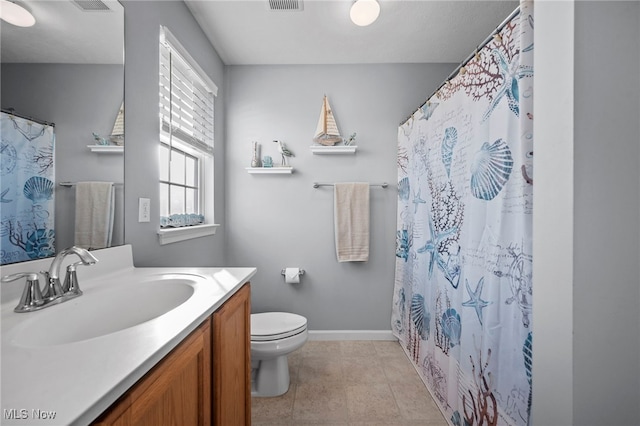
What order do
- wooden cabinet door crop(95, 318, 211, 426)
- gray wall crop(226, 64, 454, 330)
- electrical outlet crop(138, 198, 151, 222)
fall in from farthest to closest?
gray wall crop(226, 64, 454, 330) → electrical outlet crop(138, 198, 151, 222) → wooden cabinet door crop(95, 318, 211, 426)

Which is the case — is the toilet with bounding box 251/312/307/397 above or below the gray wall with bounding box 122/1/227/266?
below

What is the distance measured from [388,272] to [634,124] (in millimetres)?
1839

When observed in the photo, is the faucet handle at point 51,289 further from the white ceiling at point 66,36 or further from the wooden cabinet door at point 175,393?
the white ceiling at point 66,36

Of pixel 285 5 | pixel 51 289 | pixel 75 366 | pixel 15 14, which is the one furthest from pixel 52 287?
pixel 285 5

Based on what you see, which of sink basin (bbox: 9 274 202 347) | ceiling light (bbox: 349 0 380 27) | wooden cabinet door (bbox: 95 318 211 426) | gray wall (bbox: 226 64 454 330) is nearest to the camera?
wooden cabinet door (bbox: 95 318 211 426)

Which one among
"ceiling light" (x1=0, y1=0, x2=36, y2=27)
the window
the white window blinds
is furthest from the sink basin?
the white window blinds

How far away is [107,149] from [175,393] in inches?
37.7

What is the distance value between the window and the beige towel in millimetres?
1037

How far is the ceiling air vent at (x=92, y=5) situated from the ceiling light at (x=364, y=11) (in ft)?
4.07

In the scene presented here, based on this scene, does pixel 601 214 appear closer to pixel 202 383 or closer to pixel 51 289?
pixel 202 383

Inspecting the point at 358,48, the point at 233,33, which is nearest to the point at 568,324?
the point at 358,48

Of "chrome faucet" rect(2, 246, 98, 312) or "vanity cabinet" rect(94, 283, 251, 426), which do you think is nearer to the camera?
"vanity cabinet" rect(94, 283, 251, 426)

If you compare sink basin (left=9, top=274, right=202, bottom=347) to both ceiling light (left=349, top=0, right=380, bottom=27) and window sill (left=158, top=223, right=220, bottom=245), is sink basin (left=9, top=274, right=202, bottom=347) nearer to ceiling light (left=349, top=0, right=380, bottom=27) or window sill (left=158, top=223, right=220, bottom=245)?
window sill (left=158, top=223, right=220, bottom=245)

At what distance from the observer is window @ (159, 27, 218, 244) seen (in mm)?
1545
